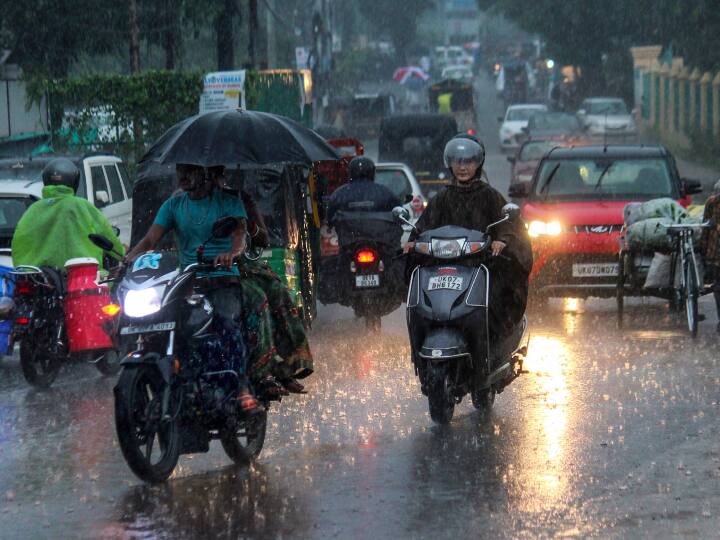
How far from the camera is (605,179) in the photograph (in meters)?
16.1

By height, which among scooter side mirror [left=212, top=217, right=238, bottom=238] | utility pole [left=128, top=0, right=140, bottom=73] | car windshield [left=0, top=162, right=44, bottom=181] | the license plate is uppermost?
utility pole [left=128, top=0, right=140, bottom=73]

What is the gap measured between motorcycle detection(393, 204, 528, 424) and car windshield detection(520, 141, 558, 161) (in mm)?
24235

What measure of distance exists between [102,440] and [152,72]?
53.1 feet

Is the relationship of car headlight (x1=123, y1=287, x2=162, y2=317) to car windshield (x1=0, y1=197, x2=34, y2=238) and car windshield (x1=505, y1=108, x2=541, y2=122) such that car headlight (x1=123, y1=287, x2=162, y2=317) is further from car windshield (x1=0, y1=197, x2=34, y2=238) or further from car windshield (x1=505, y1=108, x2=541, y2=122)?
car windshield (x1=505, y1=108, x2=541, y2=122)

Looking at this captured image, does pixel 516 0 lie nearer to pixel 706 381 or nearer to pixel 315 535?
pixel 706 381

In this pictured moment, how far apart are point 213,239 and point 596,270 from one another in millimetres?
7706

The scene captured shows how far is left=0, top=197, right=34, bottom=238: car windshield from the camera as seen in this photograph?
1406 cm

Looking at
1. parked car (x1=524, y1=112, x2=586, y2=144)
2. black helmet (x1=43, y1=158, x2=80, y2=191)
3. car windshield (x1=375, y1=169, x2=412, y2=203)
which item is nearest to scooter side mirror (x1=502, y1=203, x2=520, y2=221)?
black helmet (x1=43, y1=158, x2=80, y2=191)

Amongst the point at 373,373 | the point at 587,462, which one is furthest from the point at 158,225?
the point at 373,373

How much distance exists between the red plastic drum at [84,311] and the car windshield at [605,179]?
5.95m

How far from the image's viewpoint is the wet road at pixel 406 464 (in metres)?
6.84

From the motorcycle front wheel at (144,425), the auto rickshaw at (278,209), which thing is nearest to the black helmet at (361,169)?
the auto rickshaw at (278,209)

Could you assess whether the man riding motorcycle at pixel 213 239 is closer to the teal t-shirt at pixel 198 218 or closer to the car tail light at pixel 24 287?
the teal t-shirt at pixel 198 218

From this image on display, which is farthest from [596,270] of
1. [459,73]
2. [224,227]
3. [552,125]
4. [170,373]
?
[459,73]
